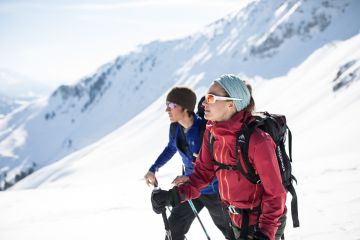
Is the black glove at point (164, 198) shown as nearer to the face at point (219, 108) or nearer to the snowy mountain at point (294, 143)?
the face at point (219, 108)

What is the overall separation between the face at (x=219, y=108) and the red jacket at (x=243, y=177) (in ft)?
0.27

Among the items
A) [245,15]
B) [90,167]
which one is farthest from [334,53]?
[245,15]

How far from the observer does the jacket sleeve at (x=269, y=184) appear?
3156 mm

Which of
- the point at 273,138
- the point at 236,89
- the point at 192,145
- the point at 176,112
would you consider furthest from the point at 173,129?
the point at 273,138

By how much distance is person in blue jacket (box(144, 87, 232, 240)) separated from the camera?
5141mm

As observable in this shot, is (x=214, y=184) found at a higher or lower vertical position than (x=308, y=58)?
higher

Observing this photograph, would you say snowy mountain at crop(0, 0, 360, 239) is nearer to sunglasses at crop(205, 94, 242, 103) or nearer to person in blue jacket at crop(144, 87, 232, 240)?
person in blue jacket at crop(144, 87, 232, 240)

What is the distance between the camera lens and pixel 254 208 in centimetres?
354

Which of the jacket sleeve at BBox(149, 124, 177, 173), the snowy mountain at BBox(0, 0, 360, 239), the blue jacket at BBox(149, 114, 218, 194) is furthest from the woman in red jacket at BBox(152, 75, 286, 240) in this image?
the snowy mountain at BBox(0, 0, 360, 239)

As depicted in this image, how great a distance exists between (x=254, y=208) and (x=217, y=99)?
111 cm

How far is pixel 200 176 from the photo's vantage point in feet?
13.6

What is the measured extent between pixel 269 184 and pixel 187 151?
2188mm

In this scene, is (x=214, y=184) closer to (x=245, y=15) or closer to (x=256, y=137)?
(x=256, y=137)

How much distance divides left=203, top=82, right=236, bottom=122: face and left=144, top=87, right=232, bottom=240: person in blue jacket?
1.49 metres
